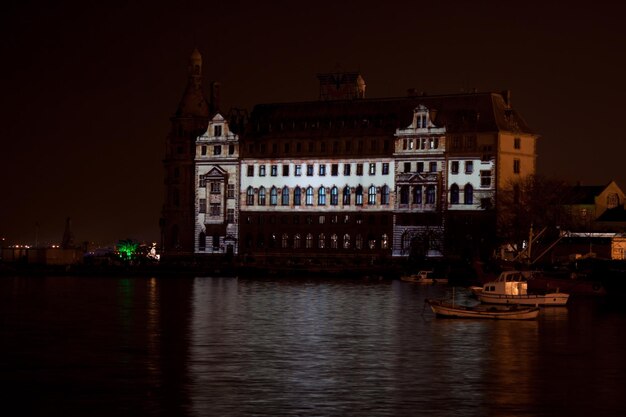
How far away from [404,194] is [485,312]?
251 ft

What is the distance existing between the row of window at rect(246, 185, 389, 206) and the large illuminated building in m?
0.11

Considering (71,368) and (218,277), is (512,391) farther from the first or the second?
(218,277)

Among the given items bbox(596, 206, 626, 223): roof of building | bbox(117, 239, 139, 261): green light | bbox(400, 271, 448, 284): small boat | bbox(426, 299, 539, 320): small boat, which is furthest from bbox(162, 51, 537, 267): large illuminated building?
bbox(426, 299, 539, 320): small boat

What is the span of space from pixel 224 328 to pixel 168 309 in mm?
16522

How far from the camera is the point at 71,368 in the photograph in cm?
5738

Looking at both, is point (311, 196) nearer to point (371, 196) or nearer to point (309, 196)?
point (309, 196)

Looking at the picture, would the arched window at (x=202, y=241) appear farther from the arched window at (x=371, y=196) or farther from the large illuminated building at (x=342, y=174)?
the arched window at (x=371, y=196)

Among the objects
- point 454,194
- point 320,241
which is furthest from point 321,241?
point 454,194

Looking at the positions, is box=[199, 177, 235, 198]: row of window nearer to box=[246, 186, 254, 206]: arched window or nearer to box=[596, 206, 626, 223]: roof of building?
box=[246, 186, 254, 206]: arched window

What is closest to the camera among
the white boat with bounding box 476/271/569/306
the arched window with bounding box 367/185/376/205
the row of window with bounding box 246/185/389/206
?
the white boat with bounding box 476/271/569/306

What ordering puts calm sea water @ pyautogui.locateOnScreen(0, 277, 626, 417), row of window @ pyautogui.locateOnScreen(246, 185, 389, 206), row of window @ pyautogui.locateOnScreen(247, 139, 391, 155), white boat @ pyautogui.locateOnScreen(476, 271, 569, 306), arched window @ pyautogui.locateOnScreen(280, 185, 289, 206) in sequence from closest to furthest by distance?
1. calm sea water @ pyautogui.locateOnScreen(0, 277, 626, 417)
2. white boat @ pyautogui.locateOnScreen(476, 271, 569, 306)
3. row of window @ pyautogui.locateOnScreen(246, 185, 389, 206)
4. row of window @ pyautogui.locateOnScreen(247, 139, 391, 155)
5. arched window @ pyautogui.locateOnScreen(280, 185, 289, 206)

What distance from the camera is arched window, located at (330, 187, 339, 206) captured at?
160 metres

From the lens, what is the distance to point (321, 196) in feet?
530

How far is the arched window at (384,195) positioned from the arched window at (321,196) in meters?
7.18
